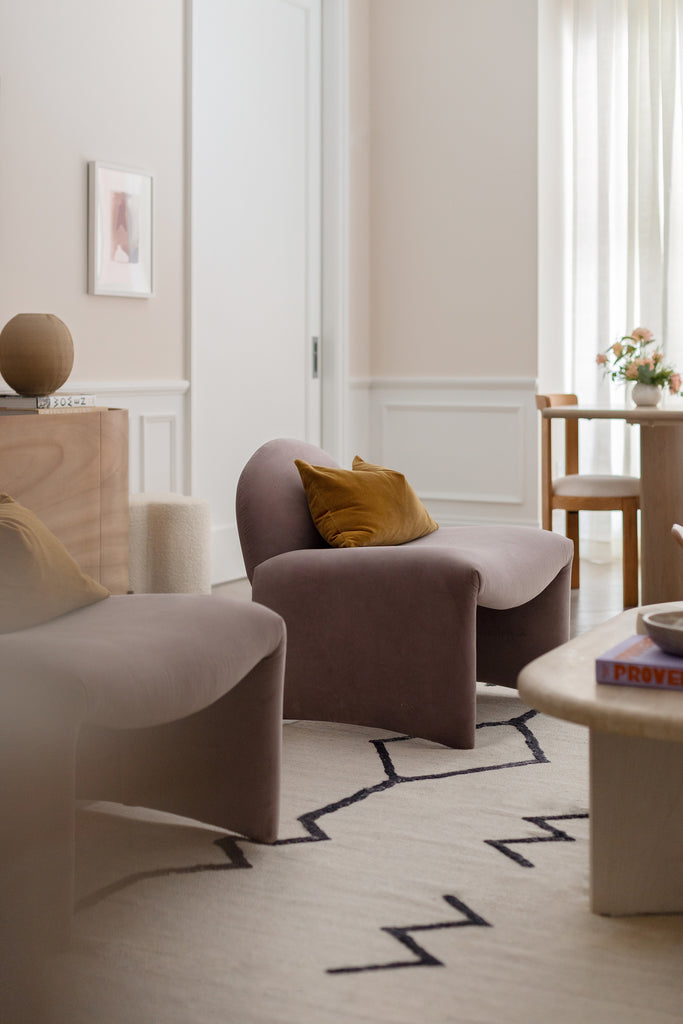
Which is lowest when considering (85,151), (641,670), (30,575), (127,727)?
(127,727)

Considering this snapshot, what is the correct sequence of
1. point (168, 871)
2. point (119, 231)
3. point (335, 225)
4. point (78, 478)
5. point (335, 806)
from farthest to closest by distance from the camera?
point (335, 225) → point (119, 231) → point (78, 478) → point (335, 806) → point (168, 871)

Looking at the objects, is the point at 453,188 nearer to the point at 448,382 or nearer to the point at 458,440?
the point at 448,382

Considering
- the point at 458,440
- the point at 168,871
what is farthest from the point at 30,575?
the point at 458,440

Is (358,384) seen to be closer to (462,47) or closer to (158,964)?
(462,47)

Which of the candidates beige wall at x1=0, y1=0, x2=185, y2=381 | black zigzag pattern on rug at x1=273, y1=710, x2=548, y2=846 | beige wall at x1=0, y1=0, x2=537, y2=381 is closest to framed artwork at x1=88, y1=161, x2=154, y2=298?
beige wall at x1=0, y1=0, x2=185, y2=381

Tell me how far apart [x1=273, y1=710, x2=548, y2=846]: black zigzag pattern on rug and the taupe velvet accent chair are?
13cm

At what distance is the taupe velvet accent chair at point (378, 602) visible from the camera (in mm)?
2697

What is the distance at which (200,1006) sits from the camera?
5.10 ft

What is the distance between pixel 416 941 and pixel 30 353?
2237 millimetres

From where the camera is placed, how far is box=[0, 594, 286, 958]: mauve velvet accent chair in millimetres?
1624

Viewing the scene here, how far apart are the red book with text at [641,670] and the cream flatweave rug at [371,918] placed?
15.9 inches

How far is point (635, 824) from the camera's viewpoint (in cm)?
184

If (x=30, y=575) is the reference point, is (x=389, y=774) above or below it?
below

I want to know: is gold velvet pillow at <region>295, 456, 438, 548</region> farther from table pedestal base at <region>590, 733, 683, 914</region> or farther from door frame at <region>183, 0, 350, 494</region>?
door frame at <region>183, 0, 350, 494</region>
